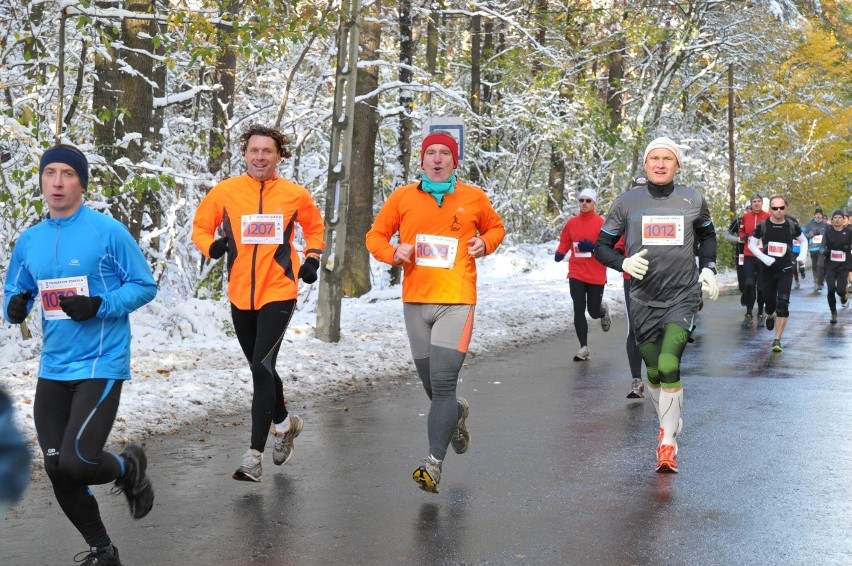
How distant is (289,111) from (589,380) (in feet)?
31.9

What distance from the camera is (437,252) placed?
6.99 m

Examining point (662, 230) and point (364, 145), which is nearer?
point (662, 230)

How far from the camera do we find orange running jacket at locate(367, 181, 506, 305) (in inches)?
275

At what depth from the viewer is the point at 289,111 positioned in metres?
20.5

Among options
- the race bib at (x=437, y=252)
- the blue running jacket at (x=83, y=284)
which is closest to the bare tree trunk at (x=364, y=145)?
the race bib at (x=437, y=252)

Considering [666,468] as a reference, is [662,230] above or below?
above

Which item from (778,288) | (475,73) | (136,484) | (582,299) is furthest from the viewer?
(475,73)

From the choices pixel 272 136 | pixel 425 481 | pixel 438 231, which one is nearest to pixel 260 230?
pixel 272 136

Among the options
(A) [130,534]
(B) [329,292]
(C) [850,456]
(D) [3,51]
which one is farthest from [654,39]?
(A) [130,534]

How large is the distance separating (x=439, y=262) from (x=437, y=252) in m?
0.06

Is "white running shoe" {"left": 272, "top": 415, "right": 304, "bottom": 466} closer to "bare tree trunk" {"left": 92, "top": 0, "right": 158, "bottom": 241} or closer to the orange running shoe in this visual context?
the orange running shoe

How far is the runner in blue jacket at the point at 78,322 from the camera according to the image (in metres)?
5.18

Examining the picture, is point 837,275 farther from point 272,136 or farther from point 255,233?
point 255,233

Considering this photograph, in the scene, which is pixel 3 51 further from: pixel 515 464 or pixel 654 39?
pixel 654 39
